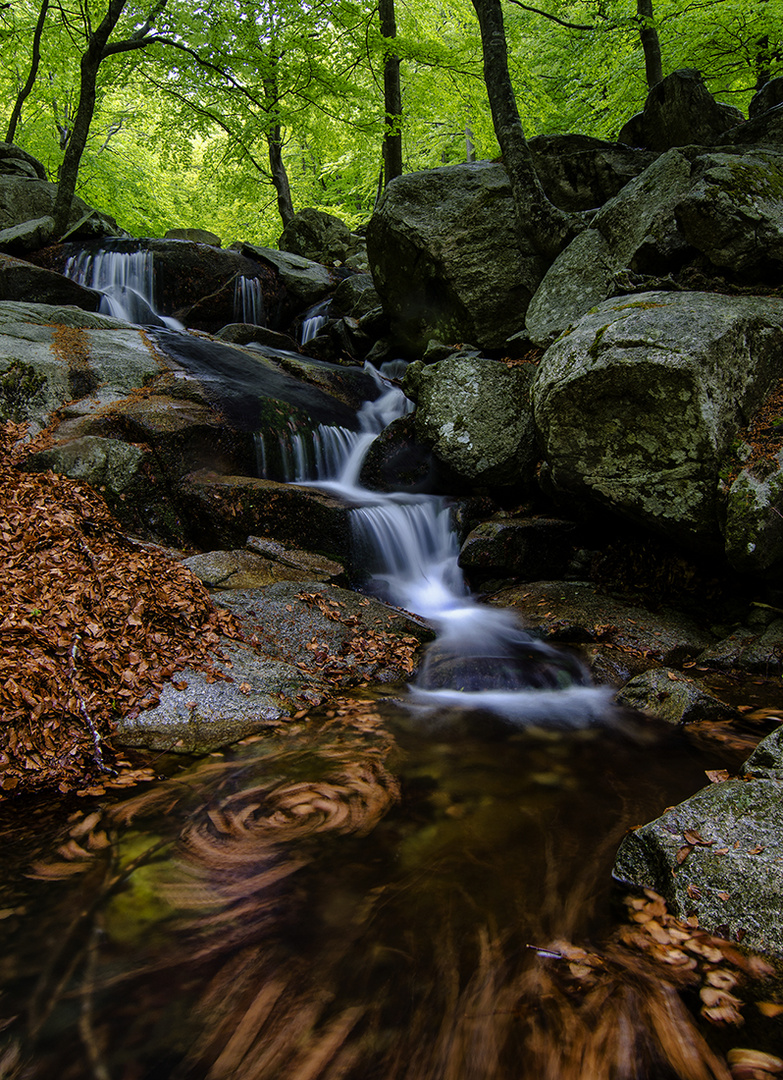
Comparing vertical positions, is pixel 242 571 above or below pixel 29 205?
below

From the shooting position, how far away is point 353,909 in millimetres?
2422

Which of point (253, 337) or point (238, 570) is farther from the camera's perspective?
point (253, 337)

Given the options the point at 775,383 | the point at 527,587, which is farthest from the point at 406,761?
the point at 775,383

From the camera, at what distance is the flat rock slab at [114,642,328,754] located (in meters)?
3.69

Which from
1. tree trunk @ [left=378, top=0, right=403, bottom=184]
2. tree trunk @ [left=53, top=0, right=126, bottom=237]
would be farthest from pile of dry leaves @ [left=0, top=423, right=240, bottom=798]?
tree trunk @ [left=378, top=0, right=403, bottom=184]

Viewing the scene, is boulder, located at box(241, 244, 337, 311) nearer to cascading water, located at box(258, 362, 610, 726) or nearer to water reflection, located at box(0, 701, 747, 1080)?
cascading water, located at box(258, 362, 610, 726)

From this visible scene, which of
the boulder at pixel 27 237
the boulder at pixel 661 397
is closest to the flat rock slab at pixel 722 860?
the boulder at pixel 661 397

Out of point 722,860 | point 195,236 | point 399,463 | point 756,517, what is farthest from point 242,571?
point 195,236

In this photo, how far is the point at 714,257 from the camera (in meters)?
6.32

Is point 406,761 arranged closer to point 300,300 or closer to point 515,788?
point 515,788

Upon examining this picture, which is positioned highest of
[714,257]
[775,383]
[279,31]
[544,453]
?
[279,31]

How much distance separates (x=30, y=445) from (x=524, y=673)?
5.97 m

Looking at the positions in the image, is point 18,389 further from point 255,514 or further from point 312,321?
point 312,321

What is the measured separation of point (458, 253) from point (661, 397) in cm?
627
